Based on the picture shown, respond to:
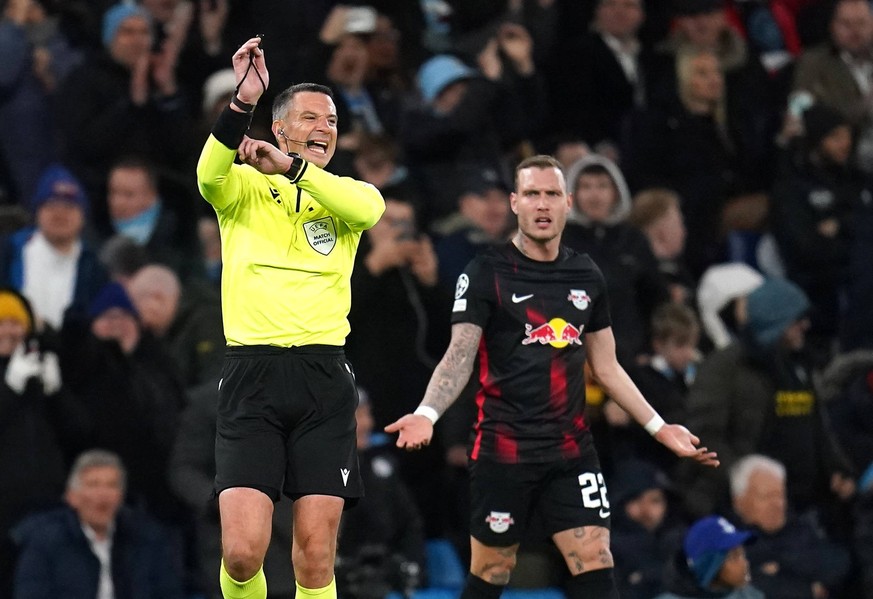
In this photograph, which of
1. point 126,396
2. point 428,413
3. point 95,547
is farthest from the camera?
point 126,396

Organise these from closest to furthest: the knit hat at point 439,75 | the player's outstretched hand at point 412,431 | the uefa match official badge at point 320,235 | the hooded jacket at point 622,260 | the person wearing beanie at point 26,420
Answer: the uefa match official badge at point 320,235 → the player's outstretched hand at point 412,431 → the person wearing beanie at point 26,420 → the hooded jacket at point 622,260 → the knit hat at point 439,75

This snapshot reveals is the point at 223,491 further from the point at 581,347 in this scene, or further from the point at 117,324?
the point at 117,324

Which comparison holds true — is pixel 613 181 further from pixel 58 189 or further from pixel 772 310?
pixel 58 189

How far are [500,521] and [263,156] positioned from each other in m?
2.37

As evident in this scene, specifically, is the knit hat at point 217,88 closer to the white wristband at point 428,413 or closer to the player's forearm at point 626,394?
the player's forearm at point 626,394

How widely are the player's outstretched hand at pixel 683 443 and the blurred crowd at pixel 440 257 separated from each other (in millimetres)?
1239

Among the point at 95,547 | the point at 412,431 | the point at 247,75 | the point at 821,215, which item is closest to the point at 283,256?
the point at 247,75

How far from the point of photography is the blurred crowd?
11133 millimetres

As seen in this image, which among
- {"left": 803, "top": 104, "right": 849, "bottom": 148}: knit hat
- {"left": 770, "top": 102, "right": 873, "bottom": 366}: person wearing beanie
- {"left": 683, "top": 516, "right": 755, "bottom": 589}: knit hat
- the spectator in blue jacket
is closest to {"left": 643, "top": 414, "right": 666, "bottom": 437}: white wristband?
{"left": 683, "top": 516, "right": 755, "bottom": 589}: knit hat

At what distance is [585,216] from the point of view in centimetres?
1305

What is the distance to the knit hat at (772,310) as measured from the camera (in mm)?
12562

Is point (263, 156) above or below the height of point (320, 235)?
above

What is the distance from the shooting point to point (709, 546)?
10578 millimetres

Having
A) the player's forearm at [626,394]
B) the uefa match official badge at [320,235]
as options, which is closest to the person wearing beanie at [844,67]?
the player's forearm at [626,394]
